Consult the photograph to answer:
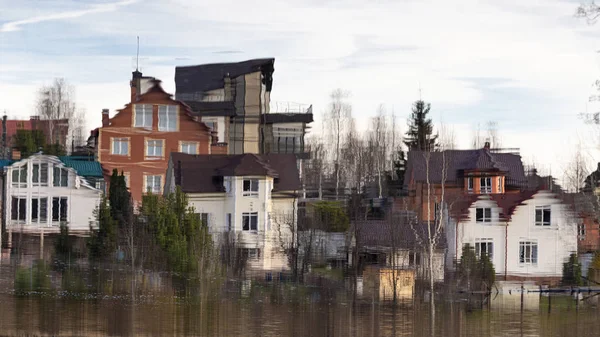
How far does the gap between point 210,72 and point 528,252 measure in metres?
14.3

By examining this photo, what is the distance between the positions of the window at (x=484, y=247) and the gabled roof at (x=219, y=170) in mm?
7123

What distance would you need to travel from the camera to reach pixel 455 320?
37.0 metres

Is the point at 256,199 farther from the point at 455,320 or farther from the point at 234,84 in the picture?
the point at 455,320

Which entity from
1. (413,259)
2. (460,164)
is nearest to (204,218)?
(413,259)

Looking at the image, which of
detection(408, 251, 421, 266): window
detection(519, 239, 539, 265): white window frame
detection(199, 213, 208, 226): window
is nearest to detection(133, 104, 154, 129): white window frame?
detection(199, 213, 208, 226): window

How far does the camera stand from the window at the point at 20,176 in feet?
143

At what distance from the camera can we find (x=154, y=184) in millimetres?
45156

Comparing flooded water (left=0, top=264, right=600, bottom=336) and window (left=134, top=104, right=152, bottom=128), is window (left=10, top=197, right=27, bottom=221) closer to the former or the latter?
→ flooded water (left=0, top=264, right=600, bottom=336)

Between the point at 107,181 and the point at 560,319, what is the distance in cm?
1721

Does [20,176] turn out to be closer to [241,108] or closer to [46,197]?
[46,197]

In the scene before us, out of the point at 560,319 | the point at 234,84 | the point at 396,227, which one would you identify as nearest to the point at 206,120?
the point at 234,84

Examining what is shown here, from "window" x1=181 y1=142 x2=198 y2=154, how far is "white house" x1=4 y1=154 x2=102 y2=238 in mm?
3642

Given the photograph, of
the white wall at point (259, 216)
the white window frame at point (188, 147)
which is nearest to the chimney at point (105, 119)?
the white window frame at point (188, 147)

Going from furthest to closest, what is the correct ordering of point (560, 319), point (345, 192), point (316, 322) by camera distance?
point (345, 192) < point (560, 319) < point (316, 322)
